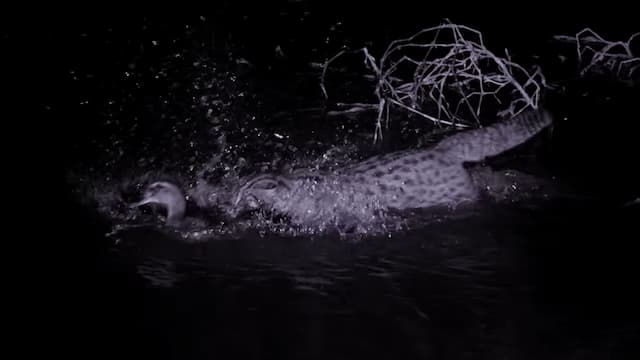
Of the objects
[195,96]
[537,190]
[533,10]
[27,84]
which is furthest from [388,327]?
[533,10]

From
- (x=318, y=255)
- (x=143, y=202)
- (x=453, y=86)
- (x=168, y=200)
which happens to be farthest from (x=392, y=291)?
(x=453, y=86)

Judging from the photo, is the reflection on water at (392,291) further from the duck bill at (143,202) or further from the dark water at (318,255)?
the duck bill at (143,202)

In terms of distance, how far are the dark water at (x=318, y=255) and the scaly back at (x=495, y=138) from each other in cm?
34

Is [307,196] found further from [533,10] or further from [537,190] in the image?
[533,10]

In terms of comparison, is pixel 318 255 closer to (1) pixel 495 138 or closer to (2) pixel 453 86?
(1) pixel 495 138

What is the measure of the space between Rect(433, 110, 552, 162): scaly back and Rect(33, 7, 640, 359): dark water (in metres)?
0.34

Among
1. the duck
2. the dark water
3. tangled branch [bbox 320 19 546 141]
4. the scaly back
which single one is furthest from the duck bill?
the scaly back

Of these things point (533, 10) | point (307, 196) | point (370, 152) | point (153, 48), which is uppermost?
point (533, 10)

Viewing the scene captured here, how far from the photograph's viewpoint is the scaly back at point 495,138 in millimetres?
6105

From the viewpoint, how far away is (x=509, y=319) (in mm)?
4227

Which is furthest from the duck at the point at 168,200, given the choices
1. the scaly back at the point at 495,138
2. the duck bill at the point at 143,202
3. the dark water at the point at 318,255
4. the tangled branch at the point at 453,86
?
the scaly back at the point at 495,138

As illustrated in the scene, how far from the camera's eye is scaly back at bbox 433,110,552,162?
611 cm

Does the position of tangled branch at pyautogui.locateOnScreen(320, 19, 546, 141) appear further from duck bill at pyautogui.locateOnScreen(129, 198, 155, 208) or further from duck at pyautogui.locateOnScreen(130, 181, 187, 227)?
duck bill at pyautogui.locateOnScreen(129, 198, 155, 208)

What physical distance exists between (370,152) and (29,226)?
2832 millimetres
